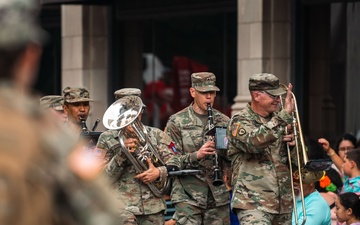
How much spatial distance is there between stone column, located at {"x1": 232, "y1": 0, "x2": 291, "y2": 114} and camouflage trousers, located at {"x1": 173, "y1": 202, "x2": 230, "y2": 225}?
464 centimetres

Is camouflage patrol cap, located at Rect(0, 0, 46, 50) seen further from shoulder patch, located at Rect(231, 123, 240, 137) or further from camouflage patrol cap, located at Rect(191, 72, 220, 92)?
camouflage patrol cap, located at Rect(191, 72, 220, 92)

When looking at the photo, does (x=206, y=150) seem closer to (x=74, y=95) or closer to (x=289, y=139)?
(x=289, y=139)

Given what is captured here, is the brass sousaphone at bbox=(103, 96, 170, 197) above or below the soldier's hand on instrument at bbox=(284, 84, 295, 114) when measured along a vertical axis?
below

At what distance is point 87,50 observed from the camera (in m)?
18.3

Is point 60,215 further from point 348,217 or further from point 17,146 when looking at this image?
point 348,217

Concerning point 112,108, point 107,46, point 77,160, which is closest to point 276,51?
point 107,46

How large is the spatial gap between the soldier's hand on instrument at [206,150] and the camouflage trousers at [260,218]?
798mm

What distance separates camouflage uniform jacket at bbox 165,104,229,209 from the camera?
10.4 metres

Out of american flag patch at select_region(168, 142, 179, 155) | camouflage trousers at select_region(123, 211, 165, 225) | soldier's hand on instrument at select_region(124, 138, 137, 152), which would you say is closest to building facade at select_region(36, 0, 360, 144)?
american flag patch at select_region(168, 142, 179, 155)

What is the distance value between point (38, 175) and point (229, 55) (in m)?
14.9

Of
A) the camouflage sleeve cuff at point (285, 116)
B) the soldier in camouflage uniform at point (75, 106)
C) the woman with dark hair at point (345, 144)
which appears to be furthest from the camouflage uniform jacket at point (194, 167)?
the woman with dark hair at point (345, 144)

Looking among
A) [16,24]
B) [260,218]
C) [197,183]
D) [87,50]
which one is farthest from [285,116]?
[87,50]

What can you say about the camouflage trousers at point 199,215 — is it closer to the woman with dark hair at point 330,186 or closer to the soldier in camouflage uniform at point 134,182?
the soldier in camouflage uniform at point 134,182

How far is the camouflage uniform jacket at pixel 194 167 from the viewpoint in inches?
409
